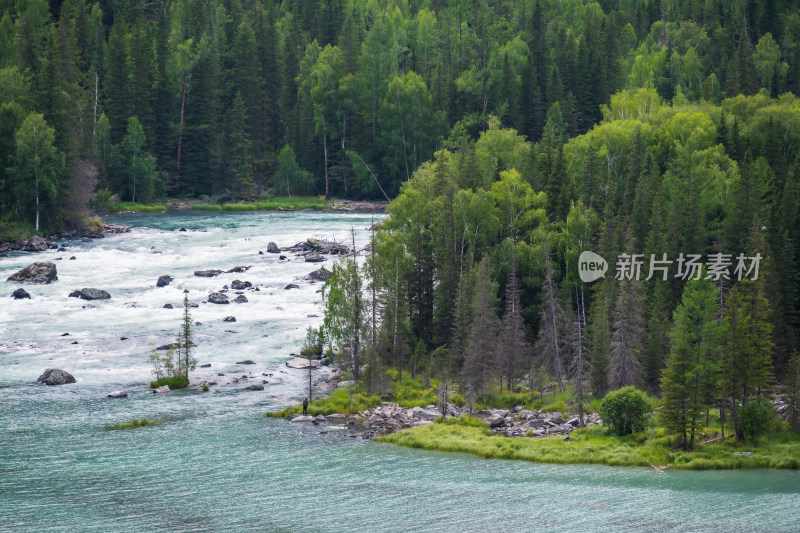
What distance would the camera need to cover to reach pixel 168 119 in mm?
162375

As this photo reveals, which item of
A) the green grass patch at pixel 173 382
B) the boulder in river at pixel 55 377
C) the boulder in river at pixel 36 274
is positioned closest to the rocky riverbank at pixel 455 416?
the green grass patch at pixel 173 382

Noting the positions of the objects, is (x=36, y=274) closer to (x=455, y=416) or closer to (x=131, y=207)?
(x=455, y=416)

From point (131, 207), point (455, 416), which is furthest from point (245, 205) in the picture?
point (455, 416)

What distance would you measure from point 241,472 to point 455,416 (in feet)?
50.3

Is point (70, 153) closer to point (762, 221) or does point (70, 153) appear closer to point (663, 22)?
point (762, 221)

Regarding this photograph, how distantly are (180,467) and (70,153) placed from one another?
78.6 metres

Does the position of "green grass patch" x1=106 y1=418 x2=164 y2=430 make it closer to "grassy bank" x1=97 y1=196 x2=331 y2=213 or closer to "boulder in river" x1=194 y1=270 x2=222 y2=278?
"boulder in river" x1=194 y1=270 x2=222 y2=278

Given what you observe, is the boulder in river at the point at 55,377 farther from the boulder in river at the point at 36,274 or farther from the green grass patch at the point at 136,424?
the boulder in river at the point at 36,274

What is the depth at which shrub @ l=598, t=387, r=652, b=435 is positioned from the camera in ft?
176

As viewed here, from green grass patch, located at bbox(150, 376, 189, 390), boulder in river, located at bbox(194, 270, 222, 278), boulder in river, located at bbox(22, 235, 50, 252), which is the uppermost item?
boulder in river, located at bbox(22, 235, 50, 252)

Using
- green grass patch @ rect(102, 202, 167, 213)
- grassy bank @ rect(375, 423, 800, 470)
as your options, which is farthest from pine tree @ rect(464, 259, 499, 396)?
green grass patch @ rect(102, 202, 167, 213)

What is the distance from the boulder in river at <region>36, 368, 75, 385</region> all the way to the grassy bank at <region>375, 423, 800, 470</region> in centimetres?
2327

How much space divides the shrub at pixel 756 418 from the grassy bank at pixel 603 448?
644 mm

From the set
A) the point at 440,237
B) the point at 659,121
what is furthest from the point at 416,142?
the point at 440,237
